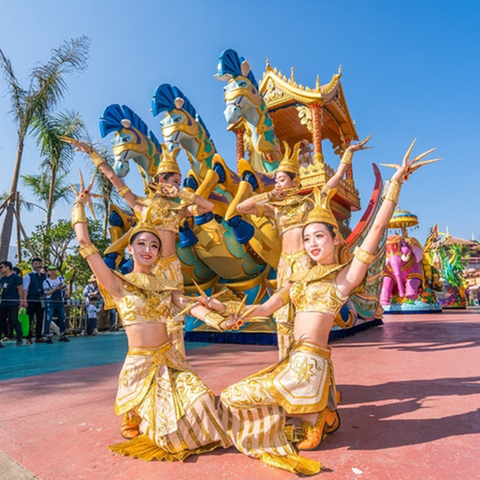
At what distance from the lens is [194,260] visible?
6730 mm

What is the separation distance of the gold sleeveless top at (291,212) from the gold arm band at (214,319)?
1.37 meters

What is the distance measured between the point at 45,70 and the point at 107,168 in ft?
30.2

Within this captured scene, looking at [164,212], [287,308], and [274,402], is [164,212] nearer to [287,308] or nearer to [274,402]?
[287,308]

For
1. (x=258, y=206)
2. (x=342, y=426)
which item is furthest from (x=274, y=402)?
(x=258, y=206)

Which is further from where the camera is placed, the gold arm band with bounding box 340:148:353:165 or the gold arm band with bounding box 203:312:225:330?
the gold arm band with bounding box 340:148:353:165

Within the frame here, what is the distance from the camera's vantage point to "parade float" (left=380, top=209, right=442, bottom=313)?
1434cm

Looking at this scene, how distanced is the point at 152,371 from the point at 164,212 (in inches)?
63.6

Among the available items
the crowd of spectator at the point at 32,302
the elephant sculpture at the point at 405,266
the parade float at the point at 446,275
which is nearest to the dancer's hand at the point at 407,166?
the crowd of spectator at the point at 32,302

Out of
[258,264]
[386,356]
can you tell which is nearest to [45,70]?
[258,264]

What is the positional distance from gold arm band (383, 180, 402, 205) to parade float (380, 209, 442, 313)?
43.7ft

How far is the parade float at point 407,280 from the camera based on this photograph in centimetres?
1434

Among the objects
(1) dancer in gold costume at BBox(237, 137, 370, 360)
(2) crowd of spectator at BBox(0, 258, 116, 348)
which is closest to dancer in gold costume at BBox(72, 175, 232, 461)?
(1) dancer in gold costume at BBox(237, 137, 370, 360)

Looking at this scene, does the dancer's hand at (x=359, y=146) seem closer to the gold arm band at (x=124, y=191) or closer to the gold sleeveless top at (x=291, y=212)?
the gold sleeveless top at (x=291, y=212)

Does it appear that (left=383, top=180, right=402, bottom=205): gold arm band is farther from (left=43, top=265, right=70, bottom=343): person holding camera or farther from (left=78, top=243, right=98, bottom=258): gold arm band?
(left=43, top=265, right=70, bottom=343): person holding camera
